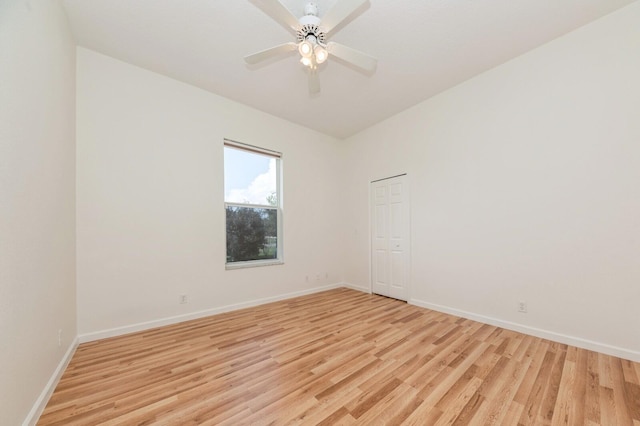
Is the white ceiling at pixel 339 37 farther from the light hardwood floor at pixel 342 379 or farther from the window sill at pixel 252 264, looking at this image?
the light hardwood floor at pixel 342 379

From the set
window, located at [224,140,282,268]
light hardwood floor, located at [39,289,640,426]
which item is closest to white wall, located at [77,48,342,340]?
window, located at [224,140,282,268]

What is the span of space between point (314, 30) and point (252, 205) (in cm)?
278

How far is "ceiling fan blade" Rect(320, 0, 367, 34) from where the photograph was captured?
184 cm

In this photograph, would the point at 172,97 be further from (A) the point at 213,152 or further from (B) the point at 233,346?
(B) the point at 233,346

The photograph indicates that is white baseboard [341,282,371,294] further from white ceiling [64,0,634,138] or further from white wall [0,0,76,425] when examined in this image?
white wall [0,0,76,425]

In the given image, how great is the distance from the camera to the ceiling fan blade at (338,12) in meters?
1.84

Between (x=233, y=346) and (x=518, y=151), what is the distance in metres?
4.01

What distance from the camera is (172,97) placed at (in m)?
3.38

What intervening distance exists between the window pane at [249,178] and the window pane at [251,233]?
7.2 inches

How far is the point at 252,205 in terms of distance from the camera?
4230 mm

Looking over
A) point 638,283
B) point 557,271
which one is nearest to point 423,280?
point 557,271

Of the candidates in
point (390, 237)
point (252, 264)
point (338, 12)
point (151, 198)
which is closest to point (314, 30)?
point (338, 12)

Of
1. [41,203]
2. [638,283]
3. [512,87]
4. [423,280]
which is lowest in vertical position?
[423,280]

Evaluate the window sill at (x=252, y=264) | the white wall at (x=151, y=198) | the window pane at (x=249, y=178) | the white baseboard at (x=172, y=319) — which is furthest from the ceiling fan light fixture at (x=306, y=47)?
the white baseboard at (x=172, y=319)
